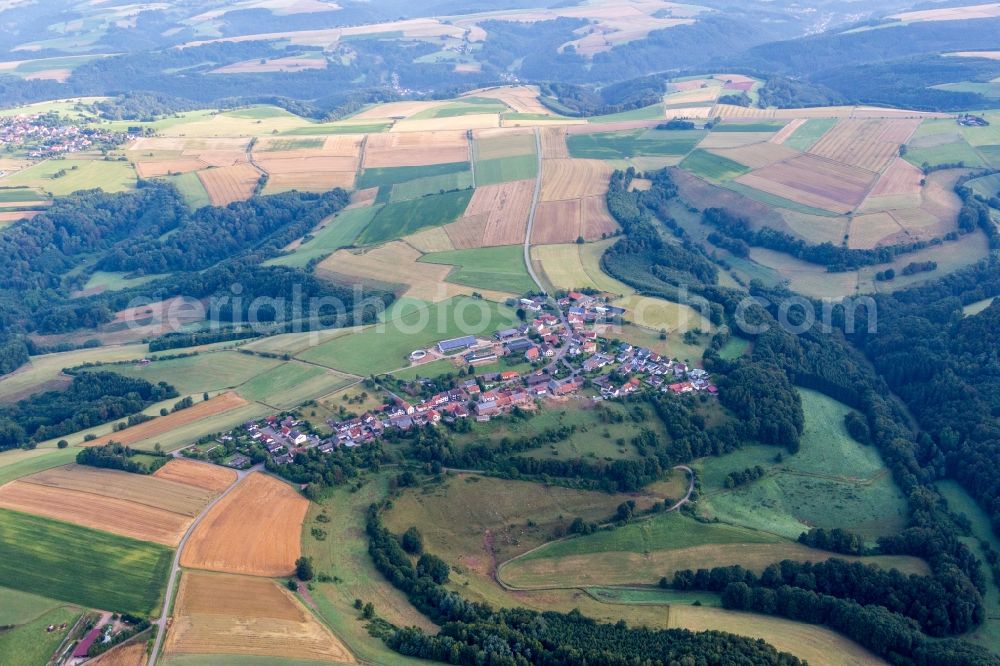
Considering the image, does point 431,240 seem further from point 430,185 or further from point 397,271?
point 430,185

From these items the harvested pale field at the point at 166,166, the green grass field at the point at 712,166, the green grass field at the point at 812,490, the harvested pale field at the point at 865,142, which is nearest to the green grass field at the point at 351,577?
the green grass field at the point at 812,490

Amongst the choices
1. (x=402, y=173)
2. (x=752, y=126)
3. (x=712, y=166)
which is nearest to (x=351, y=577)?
(x=402, y=173)

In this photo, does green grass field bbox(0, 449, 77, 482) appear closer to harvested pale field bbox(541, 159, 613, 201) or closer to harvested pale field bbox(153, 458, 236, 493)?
harvested pale field bbox(153, 458, 236, 493)

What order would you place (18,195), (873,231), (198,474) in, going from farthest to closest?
(18,195)
(873,231)
(198,474)

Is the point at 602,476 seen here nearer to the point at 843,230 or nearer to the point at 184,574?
the point at 184,574

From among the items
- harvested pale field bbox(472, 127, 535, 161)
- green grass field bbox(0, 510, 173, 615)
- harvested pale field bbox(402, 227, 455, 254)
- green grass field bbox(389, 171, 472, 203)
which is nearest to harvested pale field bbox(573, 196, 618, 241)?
harvested pale field bbox(402, 227, 455, 254)

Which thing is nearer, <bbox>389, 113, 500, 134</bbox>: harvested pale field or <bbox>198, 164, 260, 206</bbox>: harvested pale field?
<bbox>198, 164, 260, 206</bbox>: harvested pale field

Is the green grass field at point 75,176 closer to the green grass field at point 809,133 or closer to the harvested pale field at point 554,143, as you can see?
the harvested pale field at point 554,143
